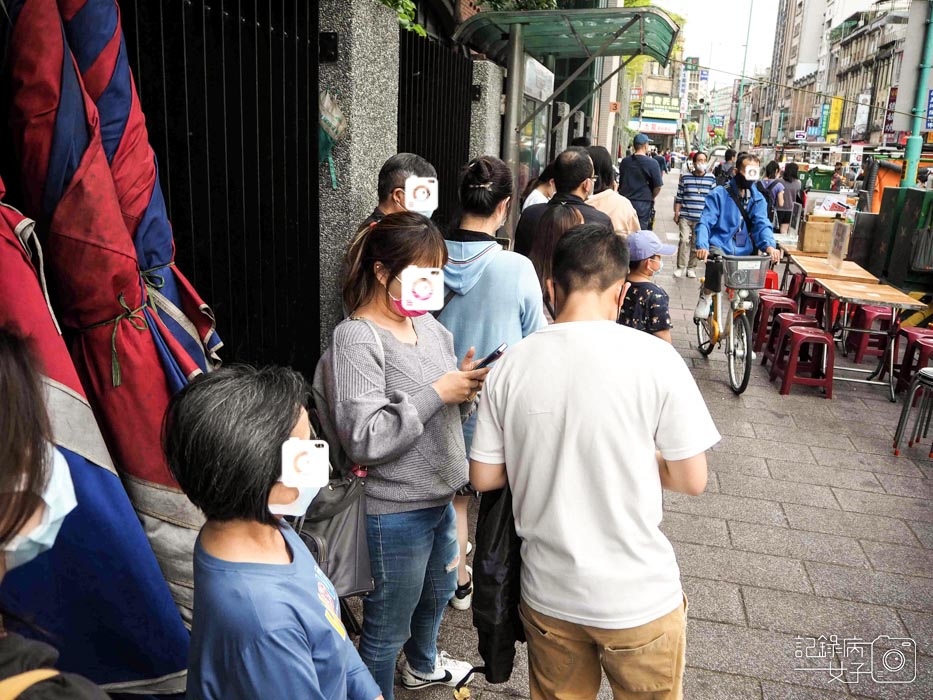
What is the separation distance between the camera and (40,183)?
1.86 m

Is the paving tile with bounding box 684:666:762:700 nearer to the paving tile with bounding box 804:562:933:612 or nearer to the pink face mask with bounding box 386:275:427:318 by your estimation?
the paving tile with bounding box 804:562:933:612

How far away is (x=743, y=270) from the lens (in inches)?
269

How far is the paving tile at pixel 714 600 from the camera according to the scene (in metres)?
3.65

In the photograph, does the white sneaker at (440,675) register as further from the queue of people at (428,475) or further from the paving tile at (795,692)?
the paving tile at (795,692)

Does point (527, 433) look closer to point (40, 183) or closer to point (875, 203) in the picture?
point (40, 183)

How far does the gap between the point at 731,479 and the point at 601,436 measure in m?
3.61

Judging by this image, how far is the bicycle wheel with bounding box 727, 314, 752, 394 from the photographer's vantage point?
671 centimetres

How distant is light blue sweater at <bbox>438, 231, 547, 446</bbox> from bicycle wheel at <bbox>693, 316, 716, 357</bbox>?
4780mm

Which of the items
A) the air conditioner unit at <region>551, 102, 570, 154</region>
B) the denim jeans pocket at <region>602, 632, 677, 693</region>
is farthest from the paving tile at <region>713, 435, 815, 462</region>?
the air conditioner unit at <region>551, 102, 570, 154</region>

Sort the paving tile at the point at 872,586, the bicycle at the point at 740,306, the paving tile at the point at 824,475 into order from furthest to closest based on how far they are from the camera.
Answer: the bicycle at the point at 740,306 < the paving tile at the point at 824,475 < the paving tile at the point at 872,586

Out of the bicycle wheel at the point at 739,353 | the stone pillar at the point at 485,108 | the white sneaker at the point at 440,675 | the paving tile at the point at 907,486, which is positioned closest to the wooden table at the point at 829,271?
the bicycle wheel at the point at 739,353

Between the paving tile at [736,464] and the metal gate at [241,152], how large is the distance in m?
2.94

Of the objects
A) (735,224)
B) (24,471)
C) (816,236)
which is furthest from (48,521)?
(816,236)

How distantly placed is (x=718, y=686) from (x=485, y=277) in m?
1.92
